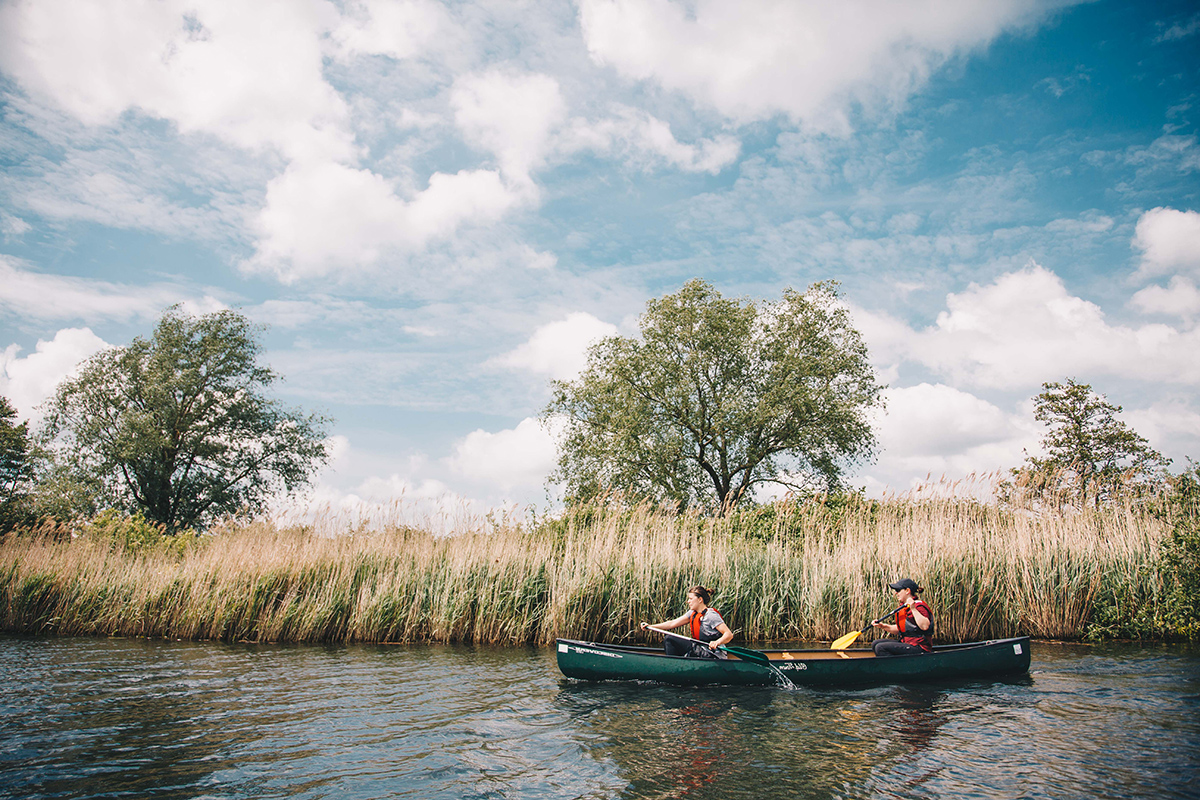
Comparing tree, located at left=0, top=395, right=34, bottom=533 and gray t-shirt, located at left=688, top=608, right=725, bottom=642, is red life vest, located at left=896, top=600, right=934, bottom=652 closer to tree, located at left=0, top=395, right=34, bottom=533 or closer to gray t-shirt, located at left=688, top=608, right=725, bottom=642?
gray t-shirt, located at left=688, top=608, right=725, bottom=642

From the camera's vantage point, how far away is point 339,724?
289 inches

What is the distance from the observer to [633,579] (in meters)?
12.6

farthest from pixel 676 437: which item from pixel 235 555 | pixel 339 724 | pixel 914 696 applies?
pixel 339 724

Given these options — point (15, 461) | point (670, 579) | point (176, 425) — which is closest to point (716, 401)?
point (670, 579)

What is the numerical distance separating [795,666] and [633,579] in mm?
4237

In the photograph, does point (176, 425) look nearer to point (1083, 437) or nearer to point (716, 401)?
point (716, 401)

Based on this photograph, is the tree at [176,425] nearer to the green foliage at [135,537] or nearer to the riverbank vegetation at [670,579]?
the green foliage at [135,537]

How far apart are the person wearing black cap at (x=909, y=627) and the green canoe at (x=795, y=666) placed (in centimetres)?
31

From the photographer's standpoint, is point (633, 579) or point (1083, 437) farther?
point (1083, 437)

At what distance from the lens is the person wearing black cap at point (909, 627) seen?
9.42 meters

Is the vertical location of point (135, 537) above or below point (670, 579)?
above

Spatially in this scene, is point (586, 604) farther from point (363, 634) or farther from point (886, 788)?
point (886, 788)

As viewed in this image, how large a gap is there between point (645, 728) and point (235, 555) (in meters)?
10.2

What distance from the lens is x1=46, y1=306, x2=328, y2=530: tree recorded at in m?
34.0
